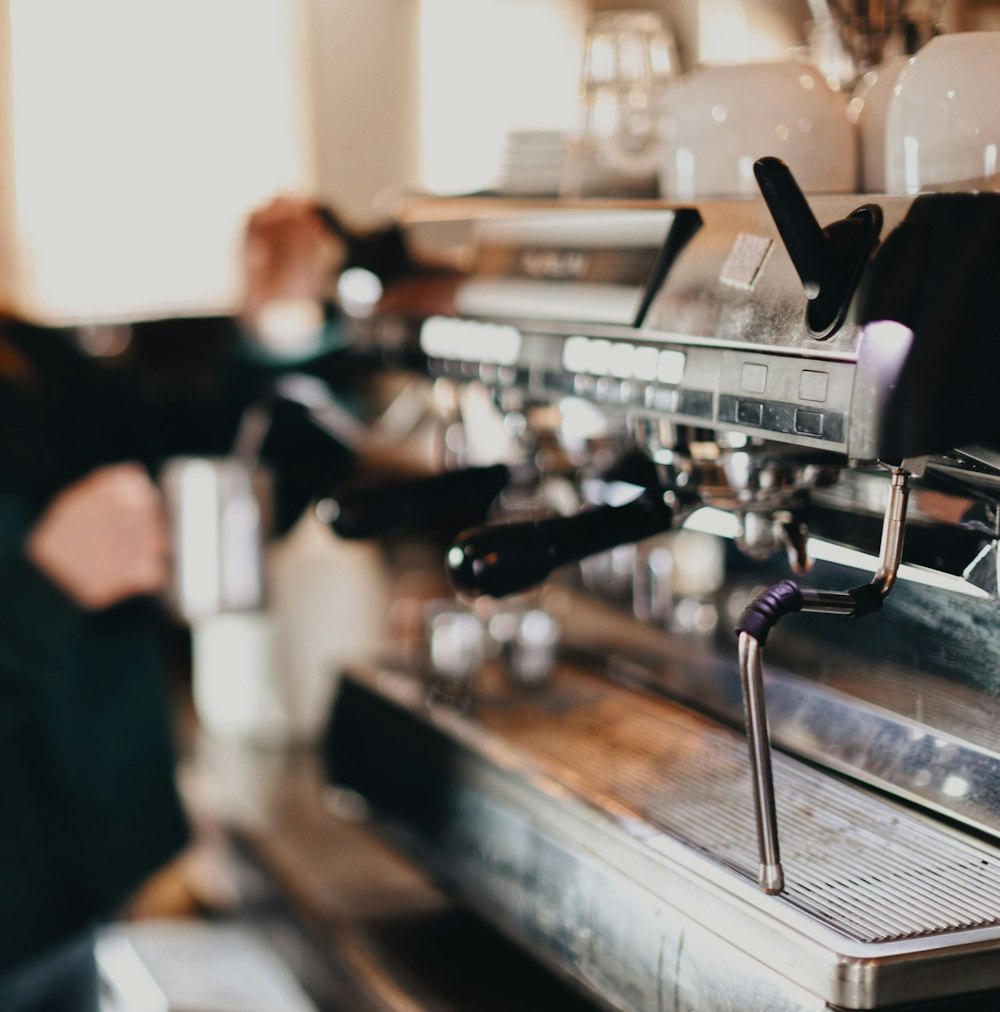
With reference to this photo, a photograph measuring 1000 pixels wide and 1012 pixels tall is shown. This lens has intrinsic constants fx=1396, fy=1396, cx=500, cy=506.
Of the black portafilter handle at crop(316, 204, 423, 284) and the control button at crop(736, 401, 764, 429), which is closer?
the control button at crop(736, 401, 764, 429)

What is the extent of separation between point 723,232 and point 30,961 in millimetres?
1052

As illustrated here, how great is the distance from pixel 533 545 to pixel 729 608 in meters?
0.39

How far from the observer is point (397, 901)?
1315 millimetres

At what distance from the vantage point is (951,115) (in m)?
0.73

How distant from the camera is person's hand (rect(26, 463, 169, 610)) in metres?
1.45

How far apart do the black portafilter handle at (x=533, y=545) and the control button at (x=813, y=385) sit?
0.20m

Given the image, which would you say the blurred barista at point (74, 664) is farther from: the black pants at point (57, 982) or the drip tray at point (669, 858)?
the drip tray at point (669, 858)

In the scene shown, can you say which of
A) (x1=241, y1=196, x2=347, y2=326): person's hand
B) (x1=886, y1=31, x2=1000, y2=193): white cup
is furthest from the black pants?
(x1=886, y1=31, x2=1000, y2=193): white cup

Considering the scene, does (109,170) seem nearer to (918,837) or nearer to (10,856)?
(10,856)

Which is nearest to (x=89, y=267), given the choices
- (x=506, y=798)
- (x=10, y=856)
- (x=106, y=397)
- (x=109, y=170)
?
(x=109, y=170)

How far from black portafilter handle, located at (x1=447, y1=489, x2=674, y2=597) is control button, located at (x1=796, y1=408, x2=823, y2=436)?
0.62 ft

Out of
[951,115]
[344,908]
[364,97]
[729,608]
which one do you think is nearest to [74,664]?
[344,908]

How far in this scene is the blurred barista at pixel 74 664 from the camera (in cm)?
142

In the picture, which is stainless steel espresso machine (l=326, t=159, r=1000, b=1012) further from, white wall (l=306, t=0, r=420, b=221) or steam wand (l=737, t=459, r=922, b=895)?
white wall (l=306, t=0, r=420, b=221)
